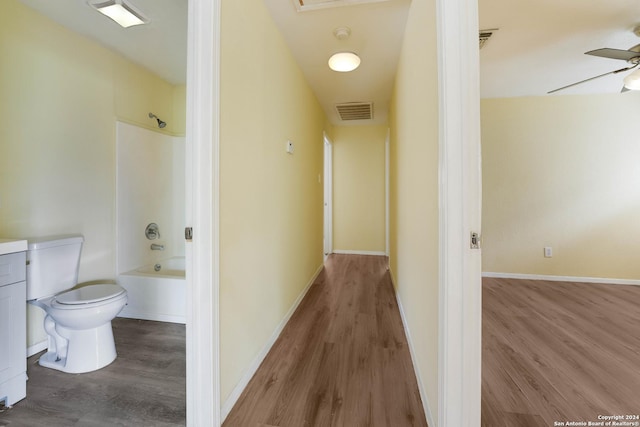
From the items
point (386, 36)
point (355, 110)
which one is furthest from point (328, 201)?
point (386, 36)

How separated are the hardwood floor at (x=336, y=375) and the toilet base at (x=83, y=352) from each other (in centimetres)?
105

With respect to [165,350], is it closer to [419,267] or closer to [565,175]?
[419,267]

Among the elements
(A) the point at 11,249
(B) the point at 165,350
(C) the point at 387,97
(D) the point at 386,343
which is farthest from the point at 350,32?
(B) the point at 165,350

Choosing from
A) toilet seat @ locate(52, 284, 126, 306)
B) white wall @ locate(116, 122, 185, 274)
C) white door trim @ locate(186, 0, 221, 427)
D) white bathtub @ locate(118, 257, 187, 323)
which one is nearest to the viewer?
white door trim @ locate(186, 0, 221, 427)

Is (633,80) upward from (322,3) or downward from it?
downward

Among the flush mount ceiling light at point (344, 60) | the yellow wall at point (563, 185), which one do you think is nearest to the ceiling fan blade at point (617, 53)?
the yellow wall at point (563, 185)

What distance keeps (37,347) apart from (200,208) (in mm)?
1931

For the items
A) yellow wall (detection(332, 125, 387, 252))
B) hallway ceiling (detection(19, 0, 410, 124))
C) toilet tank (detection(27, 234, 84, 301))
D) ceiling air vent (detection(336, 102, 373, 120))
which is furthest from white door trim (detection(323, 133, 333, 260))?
toilet tank (detection(27, 234, 84, 301))

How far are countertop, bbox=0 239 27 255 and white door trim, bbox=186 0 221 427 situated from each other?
3.47 feet

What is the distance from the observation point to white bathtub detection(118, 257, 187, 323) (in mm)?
2262

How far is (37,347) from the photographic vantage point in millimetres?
1828

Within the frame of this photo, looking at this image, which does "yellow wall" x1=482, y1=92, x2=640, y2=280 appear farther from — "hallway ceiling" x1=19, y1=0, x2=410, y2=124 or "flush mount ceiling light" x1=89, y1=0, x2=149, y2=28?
"flush mount ceiling light" x1=89, y1=0, x2=149, y2=28

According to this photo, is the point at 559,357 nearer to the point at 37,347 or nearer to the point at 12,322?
the point at 12,322

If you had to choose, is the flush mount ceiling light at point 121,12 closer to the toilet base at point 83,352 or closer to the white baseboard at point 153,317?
the toilet base at point 83,352
